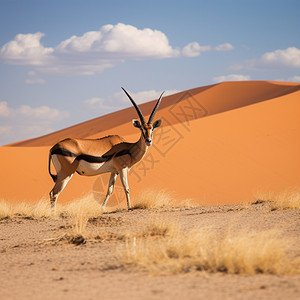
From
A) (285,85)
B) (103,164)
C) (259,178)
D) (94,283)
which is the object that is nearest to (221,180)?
(259,178)

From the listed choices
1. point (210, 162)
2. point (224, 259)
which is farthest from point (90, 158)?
point (210, 162)

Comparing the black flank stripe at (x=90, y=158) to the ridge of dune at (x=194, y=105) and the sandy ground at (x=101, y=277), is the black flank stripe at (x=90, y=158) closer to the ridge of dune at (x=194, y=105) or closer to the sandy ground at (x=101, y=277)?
the sandy ground at (x=101, y=277)

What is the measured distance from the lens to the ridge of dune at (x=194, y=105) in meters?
45.8

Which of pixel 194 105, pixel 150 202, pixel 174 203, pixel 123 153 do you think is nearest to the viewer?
pixel 150 202

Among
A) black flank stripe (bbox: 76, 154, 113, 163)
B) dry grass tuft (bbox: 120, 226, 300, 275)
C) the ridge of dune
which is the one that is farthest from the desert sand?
black flank stripe (bbox: 76, 154, 113, 163)

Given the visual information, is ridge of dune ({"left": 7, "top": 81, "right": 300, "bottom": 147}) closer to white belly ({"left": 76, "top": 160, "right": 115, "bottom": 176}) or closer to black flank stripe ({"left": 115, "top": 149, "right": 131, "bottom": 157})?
black flank stripe ({"left": 115, "top": 149, "right": 131, "bottom": 157})

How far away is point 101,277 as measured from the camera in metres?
5.18

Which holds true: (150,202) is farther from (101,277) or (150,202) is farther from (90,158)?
(101,277)

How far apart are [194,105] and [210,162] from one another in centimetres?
3091

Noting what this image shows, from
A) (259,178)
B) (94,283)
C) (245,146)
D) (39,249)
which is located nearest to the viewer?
(94,283)

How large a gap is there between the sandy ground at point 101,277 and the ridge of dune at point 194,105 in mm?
35428

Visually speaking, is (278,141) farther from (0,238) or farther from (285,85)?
(285,85)

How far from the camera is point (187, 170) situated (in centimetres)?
2047

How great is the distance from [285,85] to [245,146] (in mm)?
27488
